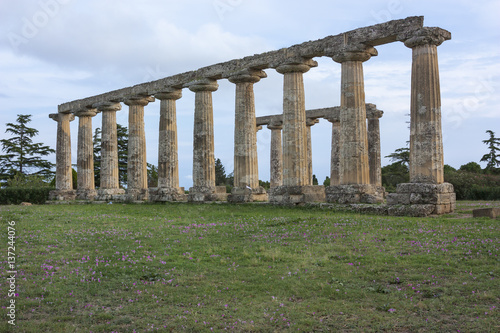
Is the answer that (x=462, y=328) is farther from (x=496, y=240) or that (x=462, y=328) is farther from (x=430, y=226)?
(x=430, y=226)

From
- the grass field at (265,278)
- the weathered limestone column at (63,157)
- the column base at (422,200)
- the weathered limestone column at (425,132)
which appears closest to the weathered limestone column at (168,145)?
the weathered limestone column at (63,157)

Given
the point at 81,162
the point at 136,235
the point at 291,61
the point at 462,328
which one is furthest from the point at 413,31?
the point at 81,162

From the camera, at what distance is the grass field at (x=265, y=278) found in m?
8.29

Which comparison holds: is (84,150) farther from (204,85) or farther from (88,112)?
(204,85)

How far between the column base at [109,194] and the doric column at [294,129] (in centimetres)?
1533

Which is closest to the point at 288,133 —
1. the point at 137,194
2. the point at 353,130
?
the point at 353,130

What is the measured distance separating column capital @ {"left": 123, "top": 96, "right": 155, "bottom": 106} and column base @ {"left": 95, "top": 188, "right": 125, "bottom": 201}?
22.4 feet

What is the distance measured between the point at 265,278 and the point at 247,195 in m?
17.4

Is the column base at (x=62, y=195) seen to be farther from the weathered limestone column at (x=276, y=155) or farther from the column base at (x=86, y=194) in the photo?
the weathered limestone column at (x=276, y=155)

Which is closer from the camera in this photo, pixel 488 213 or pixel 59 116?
pixel 488 213

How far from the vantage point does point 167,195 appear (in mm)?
32469

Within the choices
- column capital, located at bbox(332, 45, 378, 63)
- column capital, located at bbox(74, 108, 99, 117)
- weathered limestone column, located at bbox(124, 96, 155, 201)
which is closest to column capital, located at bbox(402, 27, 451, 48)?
column capital, located at bbox(332, 45, 378, 63)

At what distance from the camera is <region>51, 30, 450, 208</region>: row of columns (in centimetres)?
2064

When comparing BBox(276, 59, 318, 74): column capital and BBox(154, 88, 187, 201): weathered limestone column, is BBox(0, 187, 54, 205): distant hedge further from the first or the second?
BBox(276, 59, 318, 74): column capital
